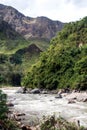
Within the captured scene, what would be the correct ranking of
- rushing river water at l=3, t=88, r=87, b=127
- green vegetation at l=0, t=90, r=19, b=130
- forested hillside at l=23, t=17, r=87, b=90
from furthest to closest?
1. forested hillside at l=23, t=17, r=87, b=90
2. rushing river water at l=3, t=88, r=87, b=127
3. green vegetation at l=0, t=90, r=19, b=130

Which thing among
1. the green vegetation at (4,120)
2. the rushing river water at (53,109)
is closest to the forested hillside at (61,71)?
the rushing river water at (53,109)

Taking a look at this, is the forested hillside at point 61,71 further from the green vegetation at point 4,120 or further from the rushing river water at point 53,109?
the green vegetation at point 4,120

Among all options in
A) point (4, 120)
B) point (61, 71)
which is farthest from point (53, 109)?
point (61, 71)

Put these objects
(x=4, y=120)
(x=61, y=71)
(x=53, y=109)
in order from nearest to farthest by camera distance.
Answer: (x=4, y=120)
(x=53, y=109)
(x=61, y=71)

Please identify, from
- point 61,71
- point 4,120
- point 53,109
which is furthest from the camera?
point 61,71

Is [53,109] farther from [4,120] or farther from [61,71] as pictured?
[61,71]

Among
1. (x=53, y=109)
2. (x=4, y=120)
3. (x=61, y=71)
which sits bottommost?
(x=61, y=71)

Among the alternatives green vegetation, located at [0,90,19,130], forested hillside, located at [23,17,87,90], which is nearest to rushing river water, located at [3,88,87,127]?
green vegetation, located at [0,90,19,130]

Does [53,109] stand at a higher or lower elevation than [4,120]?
lower

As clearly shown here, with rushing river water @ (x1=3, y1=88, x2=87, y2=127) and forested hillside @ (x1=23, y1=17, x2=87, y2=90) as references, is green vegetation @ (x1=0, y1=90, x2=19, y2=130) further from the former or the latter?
forested hillside @ (x1=23, y1=17, x2=87, y2=90)

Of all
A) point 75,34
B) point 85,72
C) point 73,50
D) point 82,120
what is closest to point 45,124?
point 82,120

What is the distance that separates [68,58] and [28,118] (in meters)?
79.3

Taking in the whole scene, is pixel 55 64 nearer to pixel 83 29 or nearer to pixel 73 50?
pixel 73 50

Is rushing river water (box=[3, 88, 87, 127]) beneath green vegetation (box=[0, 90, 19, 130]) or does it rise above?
beneath
